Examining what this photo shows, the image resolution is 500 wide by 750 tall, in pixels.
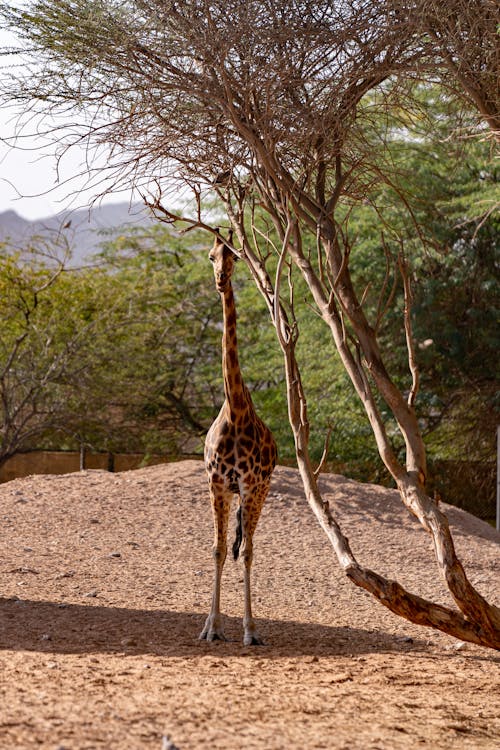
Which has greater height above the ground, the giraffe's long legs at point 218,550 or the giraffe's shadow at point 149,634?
the giraffe's long legs at point 218,550

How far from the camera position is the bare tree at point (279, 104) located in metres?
5.81

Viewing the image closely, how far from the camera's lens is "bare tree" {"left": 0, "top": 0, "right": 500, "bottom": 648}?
581 centimetres

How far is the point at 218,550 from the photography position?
690cm

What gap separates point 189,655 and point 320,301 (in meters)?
2.47

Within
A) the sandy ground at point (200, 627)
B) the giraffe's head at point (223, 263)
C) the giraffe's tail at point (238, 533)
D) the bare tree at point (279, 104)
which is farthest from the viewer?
the giraffe's tail at point (238, 533)

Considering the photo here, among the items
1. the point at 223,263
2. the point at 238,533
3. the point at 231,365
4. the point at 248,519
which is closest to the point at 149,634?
the point at 238,533

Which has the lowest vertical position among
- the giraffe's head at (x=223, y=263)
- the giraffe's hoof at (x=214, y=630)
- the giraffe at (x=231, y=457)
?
the giraffe's hoof at (x=214, y=630)

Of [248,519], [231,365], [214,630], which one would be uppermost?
[231,365]

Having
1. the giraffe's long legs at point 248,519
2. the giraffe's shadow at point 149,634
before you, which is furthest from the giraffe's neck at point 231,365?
the giraffe's shadow at point 149,634

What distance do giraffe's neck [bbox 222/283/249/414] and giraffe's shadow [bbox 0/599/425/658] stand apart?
1.62 meters

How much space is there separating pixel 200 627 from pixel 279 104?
379 cm

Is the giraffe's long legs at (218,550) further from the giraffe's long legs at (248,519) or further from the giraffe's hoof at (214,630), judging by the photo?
the giraffe's long legs at (248,519)

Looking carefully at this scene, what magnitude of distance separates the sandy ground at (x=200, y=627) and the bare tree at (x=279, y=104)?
792 millimetres

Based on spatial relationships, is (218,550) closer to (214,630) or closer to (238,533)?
(238,533)
